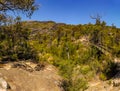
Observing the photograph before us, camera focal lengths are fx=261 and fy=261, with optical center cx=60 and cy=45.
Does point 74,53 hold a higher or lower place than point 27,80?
higher

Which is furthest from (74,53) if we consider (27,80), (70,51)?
(27,80)

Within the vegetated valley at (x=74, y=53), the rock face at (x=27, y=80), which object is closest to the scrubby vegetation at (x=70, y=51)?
the vegetated valley at (x=74, y=53)

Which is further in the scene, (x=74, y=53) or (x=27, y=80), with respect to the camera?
(x=74, y=53)

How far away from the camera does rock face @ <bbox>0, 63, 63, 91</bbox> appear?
20325mm

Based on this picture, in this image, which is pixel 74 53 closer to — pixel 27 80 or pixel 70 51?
pixel 70 51

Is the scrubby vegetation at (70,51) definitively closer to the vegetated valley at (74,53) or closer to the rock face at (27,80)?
the vegetated valley at (74,53)

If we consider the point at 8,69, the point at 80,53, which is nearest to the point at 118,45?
the point at 80,53

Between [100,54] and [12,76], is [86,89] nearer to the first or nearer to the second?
[12,76]

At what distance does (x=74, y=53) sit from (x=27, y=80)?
13.0 m

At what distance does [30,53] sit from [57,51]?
16.6 feet

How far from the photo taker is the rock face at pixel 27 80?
800 inches

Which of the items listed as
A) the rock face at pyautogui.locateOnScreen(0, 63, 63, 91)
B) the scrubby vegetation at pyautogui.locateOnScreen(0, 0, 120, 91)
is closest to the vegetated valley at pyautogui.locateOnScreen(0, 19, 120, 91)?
the scrubby vegetation at pyautogui.locateOnScreen(0, 0, 120, 91)

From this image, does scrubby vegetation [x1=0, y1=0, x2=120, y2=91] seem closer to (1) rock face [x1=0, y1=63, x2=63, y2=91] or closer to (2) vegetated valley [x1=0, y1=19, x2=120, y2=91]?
(2) vegetated valley [x1=0, y1=19, x2=120, y2=91]

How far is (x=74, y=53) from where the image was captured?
112 ft
